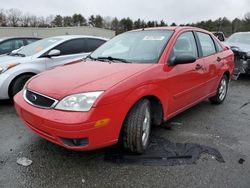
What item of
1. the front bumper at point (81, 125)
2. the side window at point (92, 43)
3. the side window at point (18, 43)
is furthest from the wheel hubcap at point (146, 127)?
the side window at point (18, 43)

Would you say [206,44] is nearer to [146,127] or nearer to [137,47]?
[137,47]

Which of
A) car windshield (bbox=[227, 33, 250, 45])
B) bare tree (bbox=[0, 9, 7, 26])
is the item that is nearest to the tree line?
bare tree (bbox=[0, 9, 7, 26])

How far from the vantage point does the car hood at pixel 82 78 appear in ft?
8.32

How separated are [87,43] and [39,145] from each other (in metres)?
3.60

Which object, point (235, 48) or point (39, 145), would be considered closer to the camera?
point (39, 145)

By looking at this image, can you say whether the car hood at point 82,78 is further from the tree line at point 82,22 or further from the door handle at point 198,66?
the tree line at point 82,22

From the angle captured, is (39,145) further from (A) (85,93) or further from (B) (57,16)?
(B) (57,16)

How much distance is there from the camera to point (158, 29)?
3.88m

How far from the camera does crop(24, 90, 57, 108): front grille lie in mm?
2547

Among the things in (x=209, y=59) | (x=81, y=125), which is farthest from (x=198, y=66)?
(x=81, y=125)

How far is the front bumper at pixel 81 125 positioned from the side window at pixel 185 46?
137 centimetres

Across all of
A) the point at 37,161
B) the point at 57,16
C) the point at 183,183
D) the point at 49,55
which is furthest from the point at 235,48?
the point at 57,16

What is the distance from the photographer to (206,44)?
4.43m

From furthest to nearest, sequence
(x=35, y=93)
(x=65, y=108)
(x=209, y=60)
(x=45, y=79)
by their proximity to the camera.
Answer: (x=209, y=60), (x=45, y=79), (x=35, y=93), (x=65, y=108)
